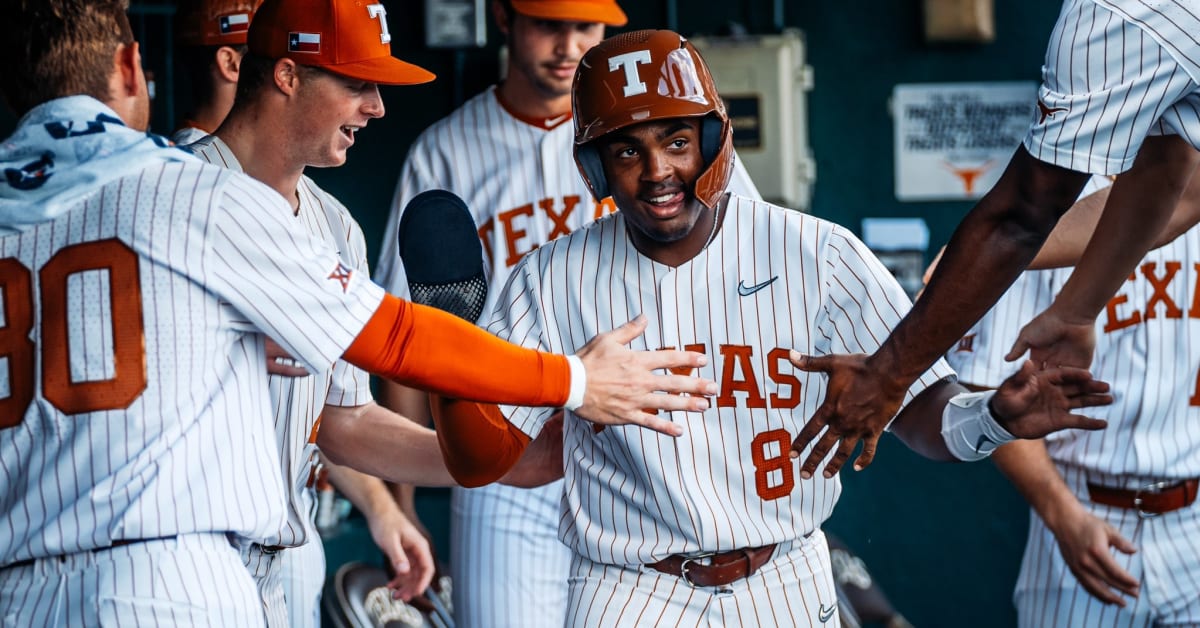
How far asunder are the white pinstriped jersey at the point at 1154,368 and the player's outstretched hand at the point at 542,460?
151 cm

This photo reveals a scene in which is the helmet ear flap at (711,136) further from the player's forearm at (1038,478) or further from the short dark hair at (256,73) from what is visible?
the player's forearm at (1038,478)

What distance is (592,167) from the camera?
10.9 ft

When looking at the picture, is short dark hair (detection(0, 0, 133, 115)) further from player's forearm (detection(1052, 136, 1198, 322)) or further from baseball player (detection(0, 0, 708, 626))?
player's forearm (detection(1052, 136, 1198, 322))

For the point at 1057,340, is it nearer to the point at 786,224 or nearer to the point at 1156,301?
A: the point at 786,224

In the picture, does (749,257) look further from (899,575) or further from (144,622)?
(899,575)

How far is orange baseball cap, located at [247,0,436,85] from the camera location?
3.46 meters

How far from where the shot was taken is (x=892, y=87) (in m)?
6.02

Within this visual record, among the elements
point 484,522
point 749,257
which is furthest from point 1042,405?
point 484,522

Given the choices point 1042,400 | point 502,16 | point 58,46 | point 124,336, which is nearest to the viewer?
point 124,336

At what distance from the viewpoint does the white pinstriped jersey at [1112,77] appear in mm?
2564

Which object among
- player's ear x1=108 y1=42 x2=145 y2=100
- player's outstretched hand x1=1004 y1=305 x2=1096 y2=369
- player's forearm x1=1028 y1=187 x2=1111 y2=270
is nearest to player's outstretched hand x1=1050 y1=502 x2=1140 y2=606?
player's forearm x1=1028 y1=187 x2=1111 y2=270

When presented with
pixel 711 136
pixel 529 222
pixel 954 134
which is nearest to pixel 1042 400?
pixel 711 136

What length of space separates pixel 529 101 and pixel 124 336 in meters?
2.37

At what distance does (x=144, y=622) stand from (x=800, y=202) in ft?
12.8
